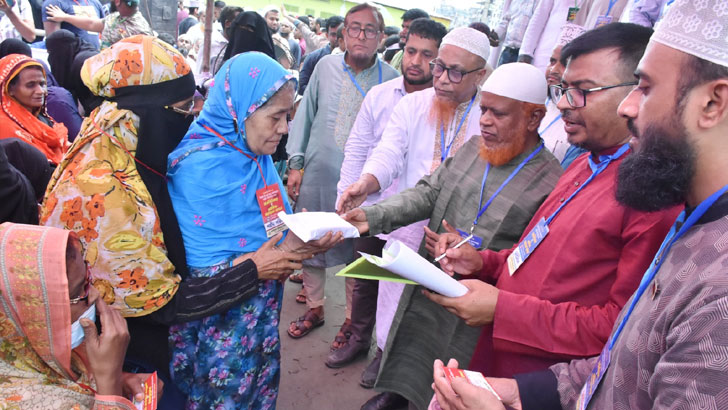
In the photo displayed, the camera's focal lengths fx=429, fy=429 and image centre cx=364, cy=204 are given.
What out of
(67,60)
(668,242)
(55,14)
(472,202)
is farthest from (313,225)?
(55,14)

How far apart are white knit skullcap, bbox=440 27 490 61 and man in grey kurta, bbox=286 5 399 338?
1022 mm

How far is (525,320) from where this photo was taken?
5.04 ft

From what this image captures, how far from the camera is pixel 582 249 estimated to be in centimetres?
149

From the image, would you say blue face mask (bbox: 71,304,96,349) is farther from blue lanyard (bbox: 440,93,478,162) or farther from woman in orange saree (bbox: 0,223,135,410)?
blue lanyard (bbox: 440,93,478,162)

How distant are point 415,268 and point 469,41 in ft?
6.00

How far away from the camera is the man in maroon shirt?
1.43 meters

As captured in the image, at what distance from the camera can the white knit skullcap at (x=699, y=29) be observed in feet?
2.93

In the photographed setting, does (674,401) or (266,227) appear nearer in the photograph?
(674,401)

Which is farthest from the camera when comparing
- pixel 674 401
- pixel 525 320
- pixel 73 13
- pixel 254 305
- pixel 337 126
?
pixel 73 13

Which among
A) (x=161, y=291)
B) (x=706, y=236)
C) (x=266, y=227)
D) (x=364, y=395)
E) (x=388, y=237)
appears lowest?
(x=364, y=395)

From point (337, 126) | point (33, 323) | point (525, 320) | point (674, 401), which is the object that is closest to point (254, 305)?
point (33, 323)

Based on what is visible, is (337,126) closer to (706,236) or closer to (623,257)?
(623,257)

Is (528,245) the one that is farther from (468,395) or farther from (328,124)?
(328,124)

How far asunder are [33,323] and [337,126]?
8.79 feet
